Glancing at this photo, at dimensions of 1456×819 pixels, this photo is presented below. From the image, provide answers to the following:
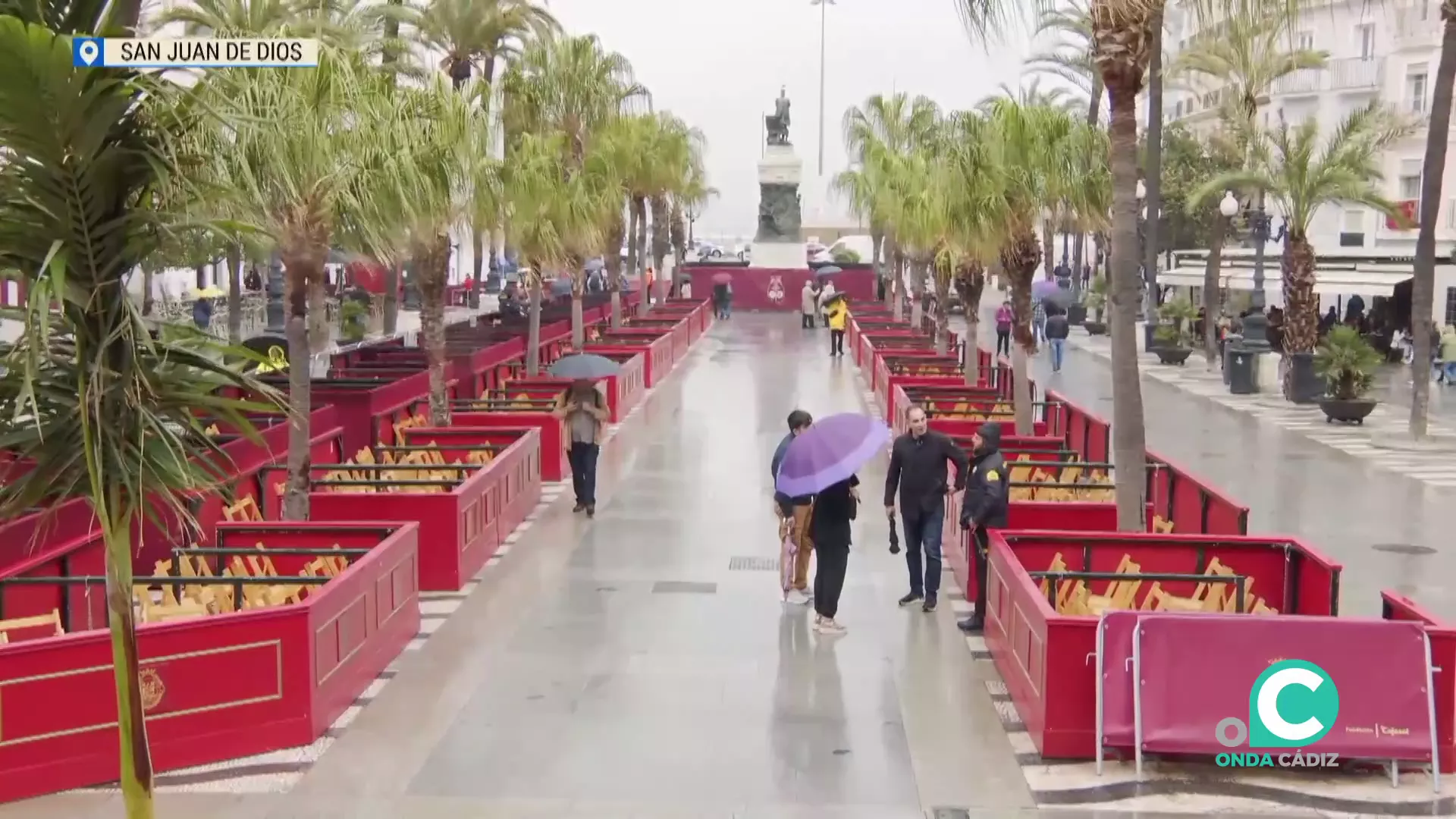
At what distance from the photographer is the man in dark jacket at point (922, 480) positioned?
1227 cm

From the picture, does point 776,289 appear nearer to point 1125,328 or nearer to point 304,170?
point 1125,328

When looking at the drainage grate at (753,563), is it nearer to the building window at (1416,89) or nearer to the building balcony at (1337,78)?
the building window at (1416,89)

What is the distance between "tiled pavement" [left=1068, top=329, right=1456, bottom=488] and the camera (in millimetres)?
22703

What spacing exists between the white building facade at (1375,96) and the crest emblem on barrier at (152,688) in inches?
1500

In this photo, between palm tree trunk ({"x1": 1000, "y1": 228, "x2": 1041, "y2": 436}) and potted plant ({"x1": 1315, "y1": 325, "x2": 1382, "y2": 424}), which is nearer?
palm tree trunk ({"x1": 1000, "y1": 228, "x2": 1041, "y2": 436})

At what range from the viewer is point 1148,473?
15.4m

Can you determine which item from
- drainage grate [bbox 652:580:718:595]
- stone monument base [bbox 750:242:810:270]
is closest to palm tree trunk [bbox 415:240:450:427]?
→ drainage grate [bbox 652:580:718:595]

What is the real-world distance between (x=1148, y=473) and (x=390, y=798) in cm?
971

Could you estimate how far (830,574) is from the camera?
39.1 ft

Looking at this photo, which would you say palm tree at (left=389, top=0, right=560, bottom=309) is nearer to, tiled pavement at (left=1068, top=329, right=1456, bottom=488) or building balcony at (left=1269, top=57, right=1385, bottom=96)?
tiled pavement at (left=1068, top=329, right=1456, bottom=488)

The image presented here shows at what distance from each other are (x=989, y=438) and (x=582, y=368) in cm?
668

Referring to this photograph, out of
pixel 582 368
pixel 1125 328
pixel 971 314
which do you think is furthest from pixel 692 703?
pixel 971 314

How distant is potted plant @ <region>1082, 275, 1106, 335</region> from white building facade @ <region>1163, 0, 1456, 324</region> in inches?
237

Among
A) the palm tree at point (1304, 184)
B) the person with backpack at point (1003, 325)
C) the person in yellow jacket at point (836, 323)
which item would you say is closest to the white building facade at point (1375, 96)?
the palm tree at point (1304, 184)
